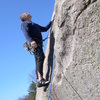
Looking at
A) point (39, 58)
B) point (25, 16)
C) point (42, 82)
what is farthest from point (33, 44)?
point (42, 82)

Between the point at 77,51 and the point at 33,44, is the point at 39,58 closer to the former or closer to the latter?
the point at 33,44

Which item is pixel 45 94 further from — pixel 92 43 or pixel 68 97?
pixel 92 43

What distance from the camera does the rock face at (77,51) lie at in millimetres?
7148

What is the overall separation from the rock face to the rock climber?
612 mm

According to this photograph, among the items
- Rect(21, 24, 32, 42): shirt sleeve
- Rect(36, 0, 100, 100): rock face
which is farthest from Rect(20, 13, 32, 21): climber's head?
Rect(36, 0, 100, 100): rock face

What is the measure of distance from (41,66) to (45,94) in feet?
2.65

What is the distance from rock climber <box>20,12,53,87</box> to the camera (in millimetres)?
8664

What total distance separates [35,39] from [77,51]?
1.83 metres

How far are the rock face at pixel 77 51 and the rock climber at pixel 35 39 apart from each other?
0.61m

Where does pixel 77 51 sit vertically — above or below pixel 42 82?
above

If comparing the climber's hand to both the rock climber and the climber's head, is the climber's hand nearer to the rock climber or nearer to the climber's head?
the rock climber

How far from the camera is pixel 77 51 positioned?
24.5ft

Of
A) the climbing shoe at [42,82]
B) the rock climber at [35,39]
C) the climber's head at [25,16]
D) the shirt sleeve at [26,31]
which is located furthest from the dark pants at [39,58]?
the climber's head at [25,16]

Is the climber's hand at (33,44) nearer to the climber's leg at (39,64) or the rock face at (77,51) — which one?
the climber's leg at (39,64)
